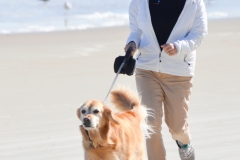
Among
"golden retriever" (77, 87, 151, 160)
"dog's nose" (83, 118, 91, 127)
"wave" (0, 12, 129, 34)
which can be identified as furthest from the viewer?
"wave" (0, 12, 129, 34)

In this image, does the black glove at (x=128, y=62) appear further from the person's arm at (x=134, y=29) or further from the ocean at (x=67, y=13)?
the ocean at (x=67, y=13)

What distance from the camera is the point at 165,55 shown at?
5223mm

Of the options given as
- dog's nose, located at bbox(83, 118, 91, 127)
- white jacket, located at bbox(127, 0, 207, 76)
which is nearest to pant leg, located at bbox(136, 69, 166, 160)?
white jacket, located at bbox(127, 0, 207, 76)

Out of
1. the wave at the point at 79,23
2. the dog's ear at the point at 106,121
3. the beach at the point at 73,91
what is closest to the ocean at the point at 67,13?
the wave at the point at 79,23

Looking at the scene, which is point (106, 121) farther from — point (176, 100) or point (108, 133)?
point (176, 100)

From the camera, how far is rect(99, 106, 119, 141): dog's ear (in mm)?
4441

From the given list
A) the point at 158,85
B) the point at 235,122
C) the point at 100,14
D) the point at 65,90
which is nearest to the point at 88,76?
the point at 65,90

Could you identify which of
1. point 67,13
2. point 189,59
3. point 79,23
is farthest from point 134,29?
point 67,13

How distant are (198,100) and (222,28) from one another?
26.6 feet

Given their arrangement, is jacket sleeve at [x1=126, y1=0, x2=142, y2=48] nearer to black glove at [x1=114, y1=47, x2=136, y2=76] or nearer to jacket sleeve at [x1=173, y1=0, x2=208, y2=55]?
black glove at [x1=114, y1=47, x2=136, y2=76]

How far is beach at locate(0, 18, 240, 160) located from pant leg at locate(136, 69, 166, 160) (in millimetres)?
821

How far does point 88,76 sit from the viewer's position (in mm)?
10352

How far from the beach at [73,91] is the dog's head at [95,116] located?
1.87m

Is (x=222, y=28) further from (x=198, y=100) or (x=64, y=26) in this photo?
(x=198, y=100)
